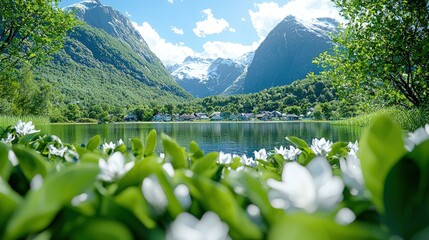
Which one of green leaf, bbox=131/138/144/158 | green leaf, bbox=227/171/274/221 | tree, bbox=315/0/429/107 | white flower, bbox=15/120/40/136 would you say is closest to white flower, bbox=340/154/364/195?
green leaf, bbox=227/171/274/221

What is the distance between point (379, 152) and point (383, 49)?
9.76m

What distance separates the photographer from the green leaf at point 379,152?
56 cm

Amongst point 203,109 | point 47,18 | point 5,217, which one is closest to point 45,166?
point 5,217

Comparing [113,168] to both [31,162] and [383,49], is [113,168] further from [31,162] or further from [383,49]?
[383,49]

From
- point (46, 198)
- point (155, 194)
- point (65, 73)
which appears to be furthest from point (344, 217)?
point (65, 73)

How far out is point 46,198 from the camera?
0.43 metres

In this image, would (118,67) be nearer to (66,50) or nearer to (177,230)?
(66,50)

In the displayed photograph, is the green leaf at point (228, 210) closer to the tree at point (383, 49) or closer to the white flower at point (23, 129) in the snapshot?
the white flower at point (23, 129)

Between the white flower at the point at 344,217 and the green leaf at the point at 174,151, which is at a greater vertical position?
the green leaf at the point at 174,151

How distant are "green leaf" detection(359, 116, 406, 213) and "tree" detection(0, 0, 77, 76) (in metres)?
12.7

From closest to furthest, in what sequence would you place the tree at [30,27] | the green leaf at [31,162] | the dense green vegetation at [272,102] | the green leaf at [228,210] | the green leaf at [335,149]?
the green leaf at [228,210], the green leaf at [31,162], the green leaf at [335,149], the tree at [30,27], the dense green vegetation at [272,102]

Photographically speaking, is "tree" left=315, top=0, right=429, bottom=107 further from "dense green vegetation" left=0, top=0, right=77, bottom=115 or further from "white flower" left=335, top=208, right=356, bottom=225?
"white flower" left=335, top=208, right=356, bottom=225

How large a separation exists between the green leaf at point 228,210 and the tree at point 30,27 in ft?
41.5

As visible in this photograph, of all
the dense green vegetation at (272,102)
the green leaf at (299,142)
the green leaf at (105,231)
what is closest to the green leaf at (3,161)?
the green leaf at (105,231)
